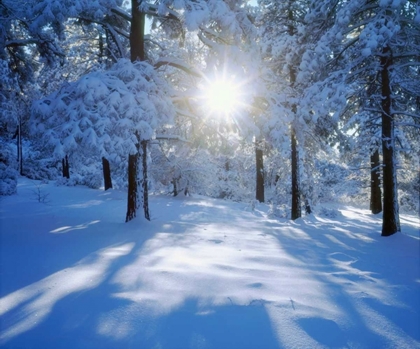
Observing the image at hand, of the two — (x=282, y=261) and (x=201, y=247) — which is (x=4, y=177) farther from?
(x=282, y=261)

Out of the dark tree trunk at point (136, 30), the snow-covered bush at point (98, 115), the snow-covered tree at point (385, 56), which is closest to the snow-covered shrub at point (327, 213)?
the snow-covered tree at point (385, 56)

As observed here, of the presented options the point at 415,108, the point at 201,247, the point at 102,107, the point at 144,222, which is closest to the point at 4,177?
the point at 144,222

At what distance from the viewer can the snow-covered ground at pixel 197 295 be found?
7.65 feet

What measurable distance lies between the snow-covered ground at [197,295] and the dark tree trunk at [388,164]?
2834 mm

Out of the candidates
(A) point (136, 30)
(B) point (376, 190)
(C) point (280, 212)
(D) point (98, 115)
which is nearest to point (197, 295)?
(D) point (98, 115)

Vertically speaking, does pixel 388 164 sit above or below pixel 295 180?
above

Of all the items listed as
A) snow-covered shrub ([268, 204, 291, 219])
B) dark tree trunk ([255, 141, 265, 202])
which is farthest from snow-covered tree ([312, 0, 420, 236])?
dark tree trunk ([255, 141, 265, 202])

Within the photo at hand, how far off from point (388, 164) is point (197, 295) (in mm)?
8011

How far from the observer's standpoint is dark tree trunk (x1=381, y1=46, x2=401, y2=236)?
8.57m

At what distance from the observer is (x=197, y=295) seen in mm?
3047

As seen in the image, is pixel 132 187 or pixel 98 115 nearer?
pixel 98 115

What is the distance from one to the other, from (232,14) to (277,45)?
219 inches

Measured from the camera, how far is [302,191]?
14891mm

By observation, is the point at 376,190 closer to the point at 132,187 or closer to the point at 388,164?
the point at 388,164
